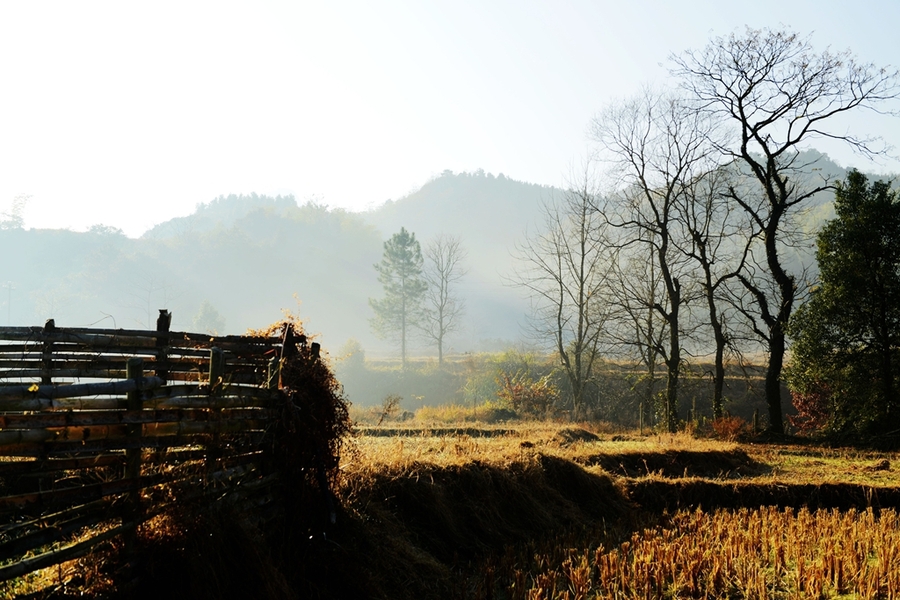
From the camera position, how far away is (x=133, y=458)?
4.38m

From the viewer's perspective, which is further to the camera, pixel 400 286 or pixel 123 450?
pixel 400 286

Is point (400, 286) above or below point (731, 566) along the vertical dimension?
above

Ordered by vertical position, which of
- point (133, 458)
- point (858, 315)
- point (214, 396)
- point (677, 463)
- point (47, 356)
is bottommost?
point (677, 463)

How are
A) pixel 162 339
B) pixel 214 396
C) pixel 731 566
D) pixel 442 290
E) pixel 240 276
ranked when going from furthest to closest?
pixel 240 276 < pixel 442 290 < pixel 162 339 < pixel 731 566 < pixel 214 396

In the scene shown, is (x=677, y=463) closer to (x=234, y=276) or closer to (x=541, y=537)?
(x=541, y=537)

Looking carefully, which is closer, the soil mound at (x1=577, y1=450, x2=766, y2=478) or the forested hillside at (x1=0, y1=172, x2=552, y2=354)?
the soil mound at (x1=577, y1=450, x2=766, y2=478)

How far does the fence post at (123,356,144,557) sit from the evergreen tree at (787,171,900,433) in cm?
1984

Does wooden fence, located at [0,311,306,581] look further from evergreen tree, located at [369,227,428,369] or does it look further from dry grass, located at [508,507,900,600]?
evergreen tree, located at [369,227,428,369]

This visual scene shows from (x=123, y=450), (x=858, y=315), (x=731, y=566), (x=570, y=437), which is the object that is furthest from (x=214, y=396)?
(x=858, y=315)

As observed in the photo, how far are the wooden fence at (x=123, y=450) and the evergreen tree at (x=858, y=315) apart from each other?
18359mm

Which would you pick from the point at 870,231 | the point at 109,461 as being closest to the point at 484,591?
the point at 109,461

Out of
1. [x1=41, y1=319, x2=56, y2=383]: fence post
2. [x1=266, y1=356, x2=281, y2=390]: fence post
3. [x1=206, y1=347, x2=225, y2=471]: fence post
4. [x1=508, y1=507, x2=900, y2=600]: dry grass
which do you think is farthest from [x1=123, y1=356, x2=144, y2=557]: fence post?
[x1=41, y1=319, x2=56, y2=383]: fence post

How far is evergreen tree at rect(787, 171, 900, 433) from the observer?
18.3m

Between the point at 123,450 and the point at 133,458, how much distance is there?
0.38 m
